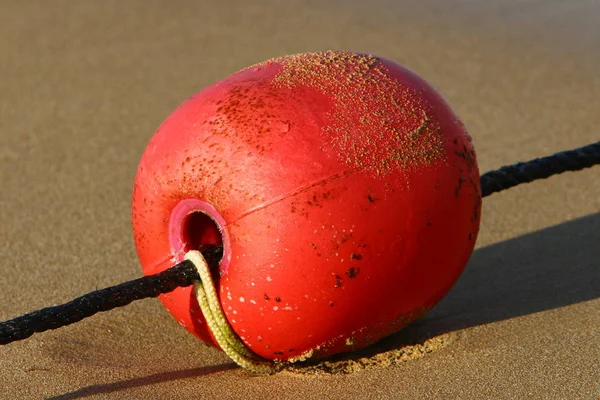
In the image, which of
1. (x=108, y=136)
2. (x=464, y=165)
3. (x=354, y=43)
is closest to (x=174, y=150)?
(x=464, y=165)

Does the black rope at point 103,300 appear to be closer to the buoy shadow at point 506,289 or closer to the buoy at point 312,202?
the buoy at point 312,202

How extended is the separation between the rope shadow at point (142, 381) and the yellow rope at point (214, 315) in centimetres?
20

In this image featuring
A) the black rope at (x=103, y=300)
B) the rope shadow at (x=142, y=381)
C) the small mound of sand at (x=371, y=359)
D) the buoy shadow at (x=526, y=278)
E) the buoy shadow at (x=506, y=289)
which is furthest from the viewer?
the buoy shadow at (x=526, y=278)

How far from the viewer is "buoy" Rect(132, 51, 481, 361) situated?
254 centimetres

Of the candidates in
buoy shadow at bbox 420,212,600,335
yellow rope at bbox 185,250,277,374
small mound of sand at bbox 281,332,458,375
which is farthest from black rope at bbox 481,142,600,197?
yellow rope at bbox 185,250,277,374

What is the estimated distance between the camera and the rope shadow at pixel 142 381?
2.72m

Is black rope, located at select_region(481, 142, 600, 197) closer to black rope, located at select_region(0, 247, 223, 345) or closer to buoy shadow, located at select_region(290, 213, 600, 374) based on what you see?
buoy shadow, located at select_region(290, 213, 600, 374)

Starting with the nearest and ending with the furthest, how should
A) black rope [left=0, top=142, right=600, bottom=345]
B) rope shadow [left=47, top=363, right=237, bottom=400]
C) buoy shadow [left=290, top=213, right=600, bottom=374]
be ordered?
1. black rope [left=0, top=142, right=600, bottom=345]
2. rope shadow [left=47, top=363, right=237, bottom=400]
3. buoy shadow [left=290, top=213, right=600, bottom=374]

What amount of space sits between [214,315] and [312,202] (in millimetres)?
447

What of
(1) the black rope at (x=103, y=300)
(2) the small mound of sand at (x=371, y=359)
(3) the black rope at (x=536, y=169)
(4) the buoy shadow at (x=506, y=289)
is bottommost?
(2) the small mound of sand at (x=371, y=359)

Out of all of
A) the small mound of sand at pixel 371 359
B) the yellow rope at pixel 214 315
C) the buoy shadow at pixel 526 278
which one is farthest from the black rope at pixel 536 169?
the yellow rope at pixel 214 315

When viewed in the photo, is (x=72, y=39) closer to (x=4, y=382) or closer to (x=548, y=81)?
(x=548, y=81)

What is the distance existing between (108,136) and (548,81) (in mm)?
2655

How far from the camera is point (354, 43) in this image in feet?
21.2
